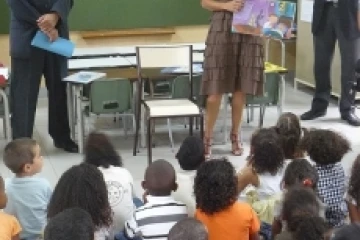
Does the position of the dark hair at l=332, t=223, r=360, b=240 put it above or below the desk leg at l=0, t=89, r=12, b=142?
above

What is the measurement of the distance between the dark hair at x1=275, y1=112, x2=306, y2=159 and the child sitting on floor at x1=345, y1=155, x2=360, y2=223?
59 centimetres

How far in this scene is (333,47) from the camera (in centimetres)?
587

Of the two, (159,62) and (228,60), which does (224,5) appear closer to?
(228,60)

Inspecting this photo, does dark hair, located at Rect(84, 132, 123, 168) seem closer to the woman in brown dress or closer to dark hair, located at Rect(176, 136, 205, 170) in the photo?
dark hair, located at Rect(176, 136, 205, 170)

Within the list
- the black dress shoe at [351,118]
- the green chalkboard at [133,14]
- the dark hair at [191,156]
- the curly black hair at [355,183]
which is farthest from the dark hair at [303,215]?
the green chalkboard at [133,14]

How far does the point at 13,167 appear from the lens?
3.02 m

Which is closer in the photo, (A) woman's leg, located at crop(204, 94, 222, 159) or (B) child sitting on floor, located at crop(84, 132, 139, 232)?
(B) child sitting on floor, located at crop(84, 132, 139, 232)

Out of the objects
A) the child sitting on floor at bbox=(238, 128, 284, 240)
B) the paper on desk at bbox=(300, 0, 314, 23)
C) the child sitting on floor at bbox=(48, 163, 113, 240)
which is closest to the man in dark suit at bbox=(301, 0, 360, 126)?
the paper on desk at bbox=(300, 0, 314, 23)

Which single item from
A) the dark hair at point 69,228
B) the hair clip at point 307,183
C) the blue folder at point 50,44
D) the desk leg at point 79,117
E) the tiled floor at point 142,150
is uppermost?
the blue folder at point 50,44

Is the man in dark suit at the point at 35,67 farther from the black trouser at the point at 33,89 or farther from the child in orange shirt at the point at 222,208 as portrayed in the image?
the child in orange shirt at the point at 222,208

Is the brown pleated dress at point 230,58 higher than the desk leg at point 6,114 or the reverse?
higher

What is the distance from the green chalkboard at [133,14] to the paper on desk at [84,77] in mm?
2285

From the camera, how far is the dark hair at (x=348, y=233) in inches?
68.1

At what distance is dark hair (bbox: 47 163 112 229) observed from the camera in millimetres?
2402
